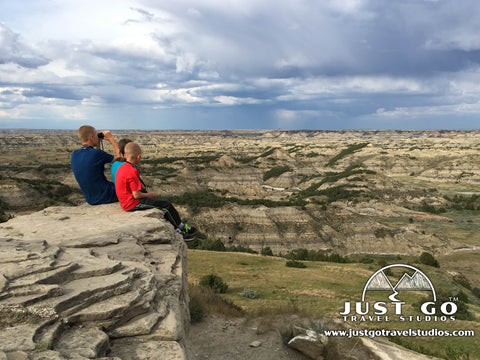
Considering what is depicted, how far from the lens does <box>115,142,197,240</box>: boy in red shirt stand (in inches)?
293

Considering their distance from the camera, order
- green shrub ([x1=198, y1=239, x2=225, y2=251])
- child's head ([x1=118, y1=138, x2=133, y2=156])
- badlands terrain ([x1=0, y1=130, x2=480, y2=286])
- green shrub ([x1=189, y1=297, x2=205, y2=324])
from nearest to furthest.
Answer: child's head ([x1=118, y1=138, x2=133, y2=156]) → green shrub ([x1=189, y1=297, x2=205, y2=324]) → green shrub ([x1=198, y1=239, x2=225, y2=251]) → badlands terrain ([x1=0, y1=130, x2=480, y2=286])

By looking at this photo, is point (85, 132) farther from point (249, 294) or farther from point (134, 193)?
point (249, 294)

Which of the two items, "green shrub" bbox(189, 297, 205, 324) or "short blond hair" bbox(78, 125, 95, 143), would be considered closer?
"short blond hair" bbox(78, 125, 95, 143)

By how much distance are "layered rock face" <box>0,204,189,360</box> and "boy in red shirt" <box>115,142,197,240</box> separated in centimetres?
150

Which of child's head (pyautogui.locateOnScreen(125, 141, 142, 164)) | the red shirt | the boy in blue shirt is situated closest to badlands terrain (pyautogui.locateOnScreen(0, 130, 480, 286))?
the boy in blue shirt

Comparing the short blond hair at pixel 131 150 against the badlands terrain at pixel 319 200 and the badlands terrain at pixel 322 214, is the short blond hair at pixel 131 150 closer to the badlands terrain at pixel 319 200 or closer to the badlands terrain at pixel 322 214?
the badlands terrain at pixel 322 214

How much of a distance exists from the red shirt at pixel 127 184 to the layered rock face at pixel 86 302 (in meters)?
1.49

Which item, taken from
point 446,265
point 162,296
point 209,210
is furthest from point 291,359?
point 209,210

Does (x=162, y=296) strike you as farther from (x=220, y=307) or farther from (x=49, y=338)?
(x=220, y=307)

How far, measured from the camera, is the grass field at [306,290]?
10.7 metres

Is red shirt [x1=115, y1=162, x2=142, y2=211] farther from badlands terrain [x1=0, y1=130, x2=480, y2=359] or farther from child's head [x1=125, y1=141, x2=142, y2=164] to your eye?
badlands terrain [x1=0, y1=130, x2=480, y2=359]

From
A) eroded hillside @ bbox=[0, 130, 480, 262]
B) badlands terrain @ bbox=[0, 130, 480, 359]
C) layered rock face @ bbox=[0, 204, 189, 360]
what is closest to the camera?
layered rock face @ bbox=[0, 204, 189, 360]

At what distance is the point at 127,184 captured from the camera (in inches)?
301

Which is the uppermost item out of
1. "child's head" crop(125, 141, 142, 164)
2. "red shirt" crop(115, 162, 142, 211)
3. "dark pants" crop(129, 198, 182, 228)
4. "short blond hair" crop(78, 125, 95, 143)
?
"short blond hair" crop(78, 125, 95, 143)
